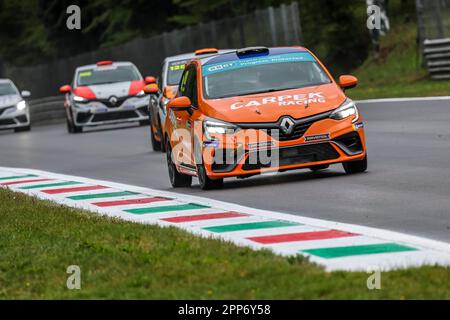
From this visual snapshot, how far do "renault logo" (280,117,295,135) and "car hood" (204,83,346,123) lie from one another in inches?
2.8

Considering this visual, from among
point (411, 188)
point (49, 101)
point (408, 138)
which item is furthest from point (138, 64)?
point (411, 188)

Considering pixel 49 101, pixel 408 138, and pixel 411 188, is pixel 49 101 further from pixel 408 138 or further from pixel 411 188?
pixel 411 188

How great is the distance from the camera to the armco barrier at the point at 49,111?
46781 mm

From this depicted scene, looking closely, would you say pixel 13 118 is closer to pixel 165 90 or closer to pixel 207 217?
pixel 165 90

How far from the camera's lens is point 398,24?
143ft

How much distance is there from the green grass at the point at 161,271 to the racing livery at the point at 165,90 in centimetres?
1097

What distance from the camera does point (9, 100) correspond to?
38250 mm

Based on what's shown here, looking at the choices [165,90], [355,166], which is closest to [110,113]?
[165,90]

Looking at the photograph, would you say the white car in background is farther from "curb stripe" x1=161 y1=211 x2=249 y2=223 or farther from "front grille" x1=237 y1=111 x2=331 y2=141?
"curb stripe" x1=161 y1=211 x2=249 y2=223

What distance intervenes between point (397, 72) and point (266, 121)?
24417 millimetres

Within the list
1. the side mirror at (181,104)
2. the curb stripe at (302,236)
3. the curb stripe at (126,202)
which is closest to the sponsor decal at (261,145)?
the curb stripe at (126,202)

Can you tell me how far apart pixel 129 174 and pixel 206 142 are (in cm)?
432

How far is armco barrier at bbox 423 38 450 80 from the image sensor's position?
112 feet

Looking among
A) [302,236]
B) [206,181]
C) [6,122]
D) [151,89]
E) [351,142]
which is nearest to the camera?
[302,236]
